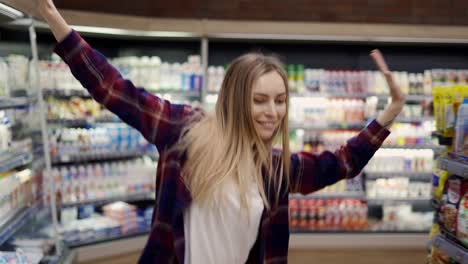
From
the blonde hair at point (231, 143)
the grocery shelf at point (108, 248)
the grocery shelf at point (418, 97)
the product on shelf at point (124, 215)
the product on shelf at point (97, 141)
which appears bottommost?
the grocery shelf at point (108, 248)

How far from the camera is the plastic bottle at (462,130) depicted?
2197 mm

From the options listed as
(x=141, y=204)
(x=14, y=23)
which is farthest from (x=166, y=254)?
(x=141, y=204)

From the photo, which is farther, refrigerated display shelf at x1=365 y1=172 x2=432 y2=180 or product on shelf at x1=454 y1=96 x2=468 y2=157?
refrigerated display shelf at x1=365 y1=172 x2=432 y2=180

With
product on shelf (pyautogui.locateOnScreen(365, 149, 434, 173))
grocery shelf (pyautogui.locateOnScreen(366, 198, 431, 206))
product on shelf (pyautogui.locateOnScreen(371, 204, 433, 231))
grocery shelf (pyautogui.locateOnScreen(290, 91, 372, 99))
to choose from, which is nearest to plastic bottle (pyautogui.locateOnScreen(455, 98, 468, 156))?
grocery shelf (pyautogui.locateOnScreen(290, 91, 372, 99))

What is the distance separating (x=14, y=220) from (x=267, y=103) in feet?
6.46

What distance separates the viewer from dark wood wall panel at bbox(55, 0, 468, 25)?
5273 millimetres

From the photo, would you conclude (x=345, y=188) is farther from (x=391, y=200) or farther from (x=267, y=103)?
(x=267, y=103)

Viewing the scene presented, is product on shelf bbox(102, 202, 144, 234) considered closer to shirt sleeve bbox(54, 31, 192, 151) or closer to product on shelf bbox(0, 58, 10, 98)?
product on shelf bbox(0, 58, 10, 98)

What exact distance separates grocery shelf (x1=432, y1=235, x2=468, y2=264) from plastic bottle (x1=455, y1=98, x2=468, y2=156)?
1.45 ft

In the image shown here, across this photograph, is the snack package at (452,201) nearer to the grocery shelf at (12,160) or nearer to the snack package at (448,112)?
the snack package at (448,112)

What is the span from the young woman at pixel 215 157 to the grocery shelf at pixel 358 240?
3705mm

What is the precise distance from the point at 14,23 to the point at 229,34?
2327 mm

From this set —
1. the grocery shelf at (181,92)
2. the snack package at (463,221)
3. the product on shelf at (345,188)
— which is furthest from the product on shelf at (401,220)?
the snack package at (463,221)

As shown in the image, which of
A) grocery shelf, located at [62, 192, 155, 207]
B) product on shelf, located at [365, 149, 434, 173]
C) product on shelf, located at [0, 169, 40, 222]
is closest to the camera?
product on shelf, located at [0, 169, 40, 222]
